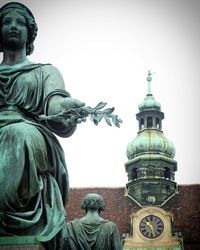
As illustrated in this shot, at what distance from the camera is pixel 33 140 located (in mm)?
3676

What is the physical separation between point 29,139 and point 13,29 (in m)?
0.89

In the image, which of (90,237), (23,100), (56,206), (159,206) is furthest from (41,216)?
(159,206)

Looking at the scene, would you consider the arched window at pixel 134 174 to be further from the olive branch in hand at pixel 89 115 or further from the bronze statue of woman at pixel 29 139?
the olive branch in hand at pixel 89 115

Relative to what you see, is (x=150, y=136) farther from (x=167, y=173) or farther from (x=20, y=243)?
(x=20, y=243)

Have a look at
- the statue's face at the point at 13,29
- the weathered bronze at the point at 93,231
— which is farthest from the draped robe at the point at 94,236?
the statue's face at the point at 13,29

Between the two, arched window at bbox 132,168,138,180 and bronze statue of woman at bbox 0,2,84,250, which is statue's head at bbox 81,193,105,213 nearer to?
bronze statue of woman at bbox 0,2,84,250

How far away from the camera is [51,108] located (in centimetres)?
385

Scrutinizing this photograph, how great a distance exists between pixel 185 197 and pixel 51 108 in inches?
1366

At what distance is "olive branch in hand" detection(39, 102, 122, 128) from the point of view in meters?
3.61

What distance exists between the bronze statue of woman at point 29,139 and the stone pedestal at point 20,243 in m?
0.06

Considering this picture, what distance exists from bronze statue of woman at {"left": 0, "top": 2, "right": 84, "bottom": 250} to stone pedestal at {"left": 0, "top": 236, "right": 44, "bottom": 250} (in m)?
0.06

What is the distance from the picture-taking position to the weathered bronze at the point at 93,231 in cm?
457

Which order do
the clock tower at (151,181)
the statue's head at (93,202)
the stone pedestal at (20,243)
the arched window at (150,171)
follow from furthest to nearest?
the arched window at (150,171)
the clock tower at (151,181)
the statue's head at (93,202)
the stone pedestal at (20,243)

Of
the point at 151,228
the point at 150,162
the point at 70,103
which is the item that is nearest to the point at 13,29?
the point at 70,103
